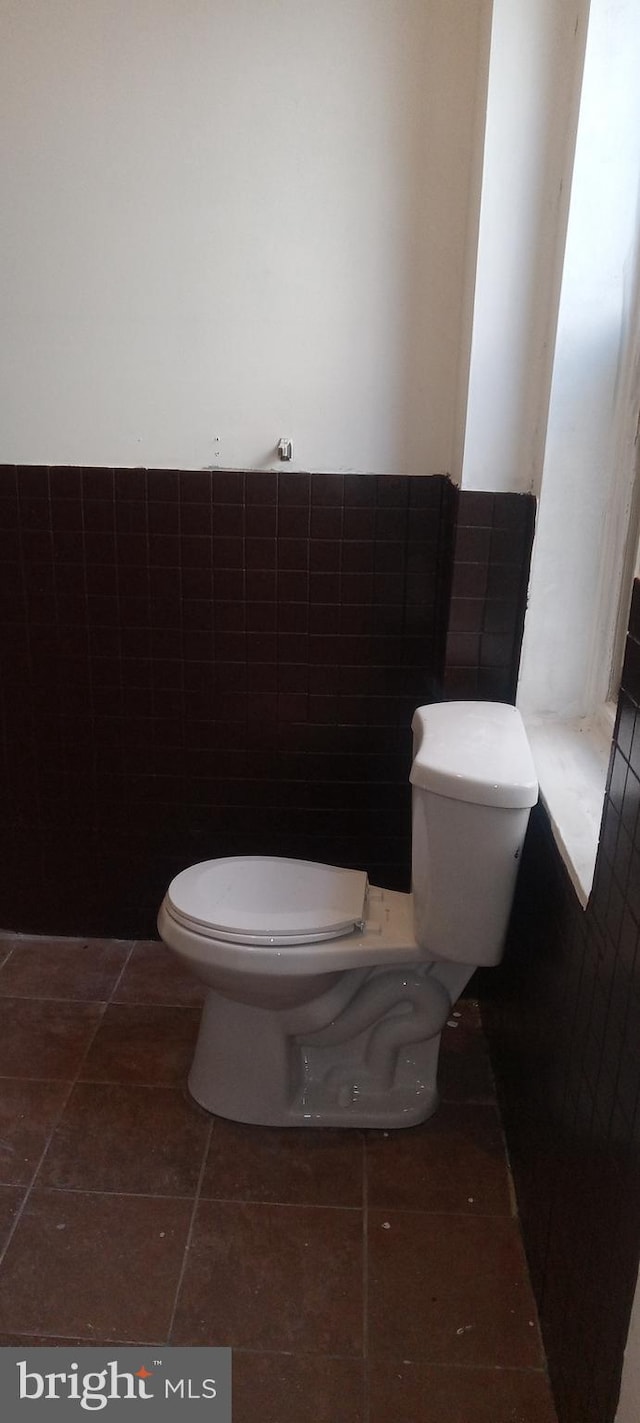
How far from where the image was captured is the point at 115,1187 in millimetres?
1715

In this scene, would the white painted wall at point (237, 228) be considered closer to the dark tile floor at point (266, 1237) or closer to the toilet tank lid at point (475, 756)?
the toilet tank lid at point (475, 756)

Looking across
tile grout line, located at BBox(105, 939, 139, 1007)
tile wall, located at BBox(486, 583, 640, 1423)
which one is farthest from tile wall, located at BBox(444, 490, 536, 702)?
tile grout line, located at BBox(105, 939, 139, 1007)

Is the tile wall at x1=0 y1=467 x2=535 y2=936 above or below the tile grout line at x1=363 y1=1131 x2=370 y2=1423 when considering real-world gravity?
above

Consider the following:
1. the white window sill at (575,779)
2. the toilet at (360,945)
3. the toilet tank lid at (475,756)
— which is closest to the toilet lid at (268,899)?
the toilet at (360,945)

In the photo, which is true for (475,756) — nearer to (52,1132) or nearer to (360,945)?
(360,945)

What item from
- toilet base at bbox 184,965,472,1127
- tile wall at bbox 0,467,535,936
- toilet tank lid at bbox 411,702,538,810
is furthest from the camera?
tile wall at bbox 0,467,535,936

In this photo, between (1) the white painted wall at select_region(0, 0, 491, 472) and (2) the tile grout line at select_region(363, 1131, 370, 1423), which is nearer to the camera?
(2) the tile grout line at select_region(363, 1131, 370, 1423)

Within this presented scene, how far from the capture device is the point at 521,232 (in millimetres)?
1760

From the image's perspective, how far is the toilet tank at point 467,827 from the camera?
158 centimetres

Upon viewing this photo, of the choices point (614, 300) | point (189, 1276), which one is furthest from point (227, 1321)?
point (614, 300)

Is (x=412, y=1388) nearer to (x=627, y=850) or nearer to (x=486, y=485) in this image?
(x=627, y=850)

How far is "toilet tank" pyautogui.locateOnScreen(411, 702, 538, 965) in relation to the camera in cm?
158

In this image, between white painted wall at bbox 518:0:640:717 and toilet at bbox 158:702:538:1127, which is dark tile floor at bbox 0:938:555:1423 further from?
white painted wall at bbox 518:0:640:717

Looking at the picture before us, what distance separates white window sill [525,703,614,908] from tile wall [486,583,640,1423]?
37mm
